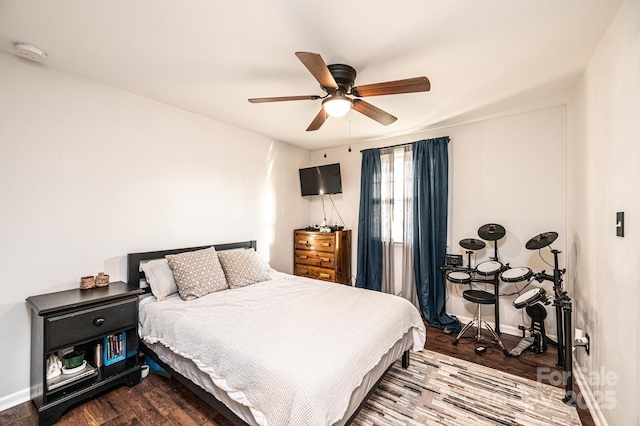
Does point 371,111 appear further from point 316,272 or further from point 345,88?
point 316,272

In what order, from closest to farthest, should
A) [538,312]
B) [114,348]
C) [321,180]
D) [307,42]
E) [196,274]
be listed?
[307,42] < [114,348] < [196,274] < [538,312] < [321,180]

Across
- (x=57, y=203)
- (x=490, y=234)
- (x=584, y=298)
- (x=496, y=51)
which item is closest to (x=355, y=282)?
(x=490, y=234)

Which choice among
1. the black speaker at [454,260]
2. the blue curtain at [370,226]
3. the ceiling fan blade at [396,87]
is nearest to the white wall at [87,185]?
the blue curtain at [370,226]

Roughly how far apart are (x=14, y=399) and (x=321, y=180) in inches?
156

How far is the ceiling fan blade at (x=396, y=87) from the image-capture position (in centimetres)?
181

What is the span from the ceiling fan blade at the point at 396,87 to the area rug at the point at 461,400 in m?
2.35

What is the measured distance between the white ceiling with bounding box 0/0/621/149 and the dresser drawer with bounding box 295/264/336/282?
2.52 m

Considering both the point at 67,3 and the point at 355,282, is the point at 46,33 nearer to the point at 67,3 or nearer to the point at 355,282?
the point at 67,3

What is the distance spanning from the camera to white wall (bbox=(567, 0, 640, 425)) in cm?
138

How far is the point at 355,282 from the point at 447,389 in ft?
7.47

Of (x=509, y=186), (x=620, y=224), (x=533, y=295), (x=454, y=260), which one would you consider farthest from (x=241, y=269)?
(x=509, y=186)

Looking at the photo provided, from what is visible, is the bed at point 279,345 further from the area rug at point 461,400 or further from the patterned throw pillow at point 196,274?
the area rug at point 461,400

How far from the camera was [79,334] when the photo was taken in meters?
1.97

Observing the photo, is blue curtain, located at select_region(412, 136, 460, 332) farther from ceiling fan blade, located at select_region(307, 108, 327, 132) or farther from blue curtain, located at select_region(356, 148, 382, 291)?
ceiling fan blade, located at select_region(307, 108, 327, 132)
